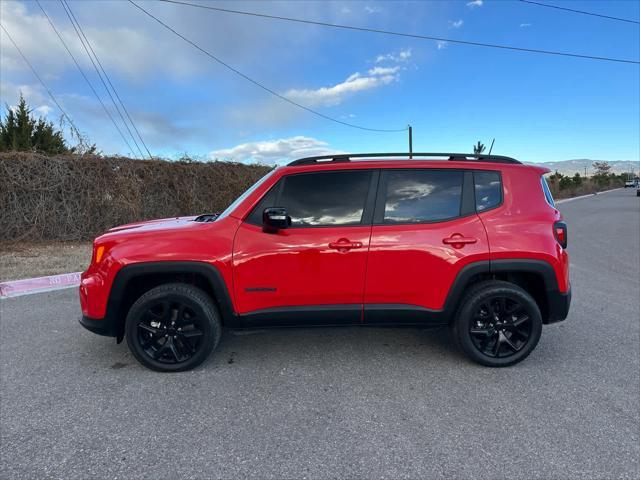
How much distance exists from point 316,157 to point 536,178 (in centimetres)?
192

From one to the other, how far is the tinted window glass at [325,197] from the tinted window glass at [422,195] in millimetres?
233

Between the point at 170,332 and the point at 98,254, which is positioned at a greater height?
the point at 98,254

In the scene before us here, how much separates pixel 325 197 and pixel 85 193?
29.0 feet

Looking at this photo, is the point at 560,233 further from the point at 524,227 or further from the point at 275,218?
the point at 275,218

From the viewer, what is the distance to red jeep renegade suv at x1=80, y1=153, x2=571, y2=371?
321 cm

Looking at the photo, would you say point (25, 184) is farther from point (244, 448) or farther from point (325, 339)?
point (244, 448)

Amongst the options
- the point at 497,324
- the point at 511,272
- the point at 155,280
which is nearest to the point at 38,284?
the point at 155,280

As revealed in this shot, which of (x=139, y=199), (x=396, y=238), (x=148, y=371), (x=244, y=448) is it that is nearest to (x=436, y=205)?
(x=396, y=238)

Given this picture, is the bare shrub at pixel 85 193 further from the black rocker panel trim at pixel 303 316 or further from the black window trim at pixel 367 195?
the black rocker panel trim at pixel 303 316

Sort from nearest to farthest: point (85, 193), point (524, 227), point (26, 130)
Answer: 1. point (524, 227)
2. point (85, 193)
3. point (26, 130)

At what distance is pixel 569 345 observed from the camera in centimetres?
386

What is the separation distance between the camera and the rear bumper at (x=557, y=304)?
3.36m

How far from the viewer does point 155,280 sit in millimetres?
3395

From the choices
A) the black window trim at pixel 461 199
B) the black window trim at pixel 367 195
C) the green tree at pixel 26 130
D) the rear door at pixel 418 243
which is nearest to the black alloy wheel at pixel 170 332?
the black window trim at pixel 367 195
